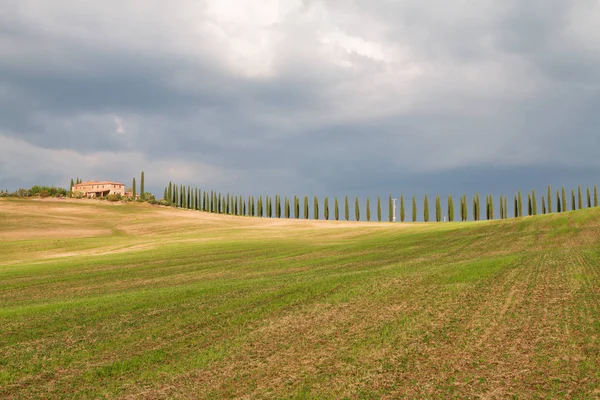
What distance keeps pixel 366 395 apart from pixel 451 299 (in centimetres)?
775

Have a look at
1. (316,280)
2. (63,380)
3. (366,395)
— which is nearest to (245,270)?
(316,280)

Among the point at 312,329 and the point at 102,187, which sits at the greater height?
the point at 102,187

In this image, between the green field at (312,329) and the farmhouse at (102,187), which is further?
the farmhouse at (102,187)

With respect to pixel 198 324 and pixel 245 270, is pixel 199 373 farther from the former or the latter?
pixel 245 270

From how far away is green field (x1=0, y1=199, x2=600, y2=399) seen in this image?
27.8ft

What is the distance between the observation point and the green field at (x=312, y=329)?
27.8ft

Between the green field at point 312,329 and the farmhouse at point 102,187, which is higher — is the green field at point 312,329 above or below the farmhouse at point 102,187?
below

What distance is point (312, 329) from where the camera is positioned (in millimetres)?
11867

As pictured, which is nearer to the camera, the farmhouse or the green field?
the green field

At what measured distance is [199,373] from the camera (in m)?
9.14

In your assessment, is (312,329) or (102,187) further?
(102,187)

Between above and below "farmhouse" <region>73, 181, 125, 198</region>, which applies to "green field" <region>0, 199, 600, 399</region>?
below

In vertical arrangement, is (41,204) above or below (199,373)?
above

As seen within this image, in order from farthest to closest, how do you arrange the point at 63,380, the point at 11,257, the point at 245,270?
1. the point at 11,257
2. the point at 245,270
3. the point at 63,380
